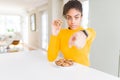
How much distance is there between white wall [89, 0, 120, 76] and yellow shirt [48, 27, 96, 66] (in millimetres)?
1462

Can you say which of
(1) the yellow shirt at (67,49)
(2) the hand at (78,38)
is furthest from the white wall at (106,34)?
(2) the hand at (78,38)

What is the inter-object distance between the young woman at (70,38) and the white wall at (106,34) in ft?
4.82

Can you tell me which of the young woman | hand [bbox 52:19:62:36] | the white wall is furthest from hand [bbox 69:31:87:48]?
the white wall

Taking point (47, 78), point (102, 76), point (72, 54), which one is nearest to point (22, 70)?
point (47, 78)

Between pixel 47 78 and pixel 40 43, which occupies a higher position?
pixel 47 78

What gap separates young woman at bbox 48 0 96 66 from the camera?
3.45ft

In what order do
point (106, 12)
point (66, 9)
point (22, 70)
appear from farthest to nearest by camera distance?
point (106, 12)
point (66, 9)
point (22, 70)

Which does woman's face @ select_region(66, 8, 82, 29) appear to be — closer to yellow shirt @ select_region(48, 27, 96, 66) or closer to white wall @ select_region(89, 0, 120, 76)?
yellow shirt @ select_region(48, 27, 96, 66)

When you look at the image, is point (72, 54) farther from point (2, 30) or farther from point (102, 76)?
point (2, 30)

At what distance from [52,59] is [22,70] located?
0.99 feet

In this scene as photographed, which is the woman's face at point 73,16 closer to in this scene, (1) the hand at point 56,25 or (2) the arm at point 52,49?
(1) the hand at point 56,25

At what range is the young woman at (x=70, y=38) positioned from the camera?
41.4 inches

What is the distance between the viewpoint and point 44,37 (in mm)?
6551

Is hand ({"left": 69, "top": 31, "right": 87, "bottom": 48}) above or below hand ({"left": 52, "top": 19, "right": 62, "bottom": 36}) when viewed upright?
below
